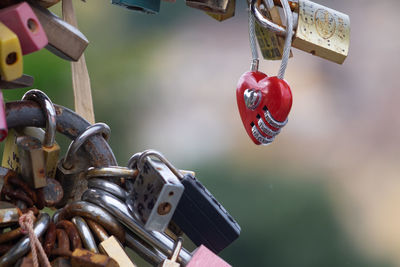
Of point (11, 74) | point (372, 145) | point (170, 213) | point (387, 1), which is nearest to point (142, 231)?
point (170, 213)

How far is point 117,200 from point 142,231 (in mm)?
42

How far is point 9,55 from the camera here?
1.72 feet

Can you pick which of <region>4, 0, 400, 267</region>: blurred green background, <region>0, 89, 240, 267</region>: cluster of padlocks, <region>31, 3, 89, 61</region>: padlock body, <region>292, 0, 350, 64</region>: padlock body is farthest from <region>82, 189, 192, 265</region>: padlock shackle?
<region>4, 0, 400, 267</region>: blurred green background

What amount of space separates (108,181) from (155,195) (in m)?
0.07

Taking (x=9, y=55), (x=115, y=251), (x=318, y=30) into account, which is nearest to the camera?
(x=9, y=55)

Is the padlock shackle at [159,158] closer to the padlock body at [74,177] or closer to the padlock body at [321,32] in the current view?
the padlock body at [74,177]

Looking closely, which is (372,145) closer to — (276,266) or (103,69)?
(276,266)

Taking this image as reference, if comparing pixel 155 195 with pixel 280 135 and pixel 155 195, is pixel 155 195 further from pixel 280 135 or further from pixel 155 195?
pixel 280 135

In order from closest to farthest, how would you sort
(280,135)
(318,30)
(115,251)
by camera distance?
(115,251), (318,30), (280,135)

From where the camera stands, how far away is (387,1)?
2.06m

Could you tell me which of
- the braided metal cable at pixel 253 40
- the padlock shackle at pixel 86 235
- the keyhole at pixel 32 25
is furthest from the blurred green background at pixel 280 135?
the keyhole at pixel 32 25

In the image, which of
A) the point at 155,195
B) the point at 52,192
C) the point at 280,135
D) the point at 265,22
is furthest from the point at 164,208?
the point at 280,135

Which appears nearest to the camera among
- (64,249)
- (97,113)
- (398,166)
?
(64,249)

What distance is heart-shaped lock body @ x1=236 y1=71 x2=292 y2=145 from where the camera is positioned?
69 cm
